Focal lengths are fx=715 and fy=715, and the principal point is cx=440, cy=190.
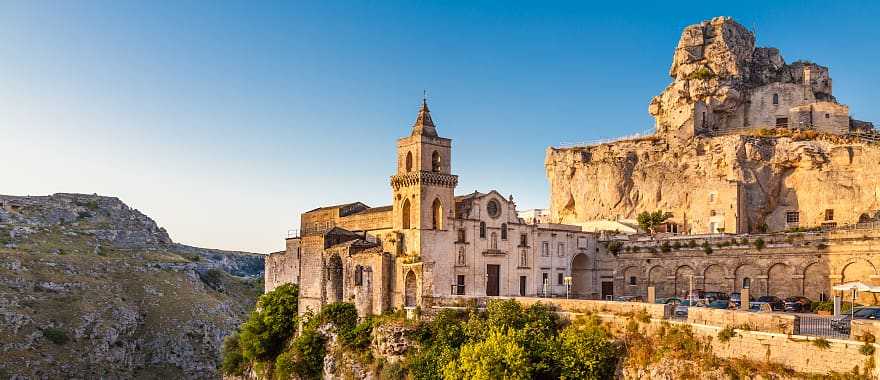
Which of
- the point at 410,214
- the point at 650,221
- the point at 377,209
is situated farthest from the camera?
the point at 650,221

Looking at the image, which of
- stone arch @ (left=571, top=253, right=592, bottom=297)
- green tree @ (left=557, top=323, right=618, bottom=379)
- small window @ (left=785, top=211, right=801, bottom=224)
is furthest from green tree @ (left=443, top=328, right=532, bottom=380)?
small window @ (left=785, top=211, right=801, bottom=224)

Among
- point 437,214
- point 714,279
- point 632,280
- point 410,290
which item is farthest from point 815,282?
point 410,290

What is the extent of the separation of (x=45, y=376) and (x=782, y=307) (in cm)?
6879

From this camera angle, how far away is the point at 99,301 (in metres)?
89.2

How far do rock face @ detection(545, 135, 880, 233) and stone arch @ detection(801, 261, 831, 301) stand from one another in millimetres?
12533

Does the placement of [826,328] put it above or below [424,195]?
below

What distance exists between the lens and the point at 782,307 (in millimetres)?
43688

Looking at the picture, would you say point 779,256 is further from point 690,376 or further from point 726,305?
point 690,376

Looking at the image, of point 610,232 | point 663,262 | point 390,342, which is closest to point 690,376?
point 390,342

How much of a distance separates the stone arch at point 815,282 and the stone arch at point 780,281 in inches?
27.9

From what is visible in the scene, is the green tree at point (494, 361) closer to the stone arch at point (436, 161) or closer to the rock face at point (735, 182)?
the stone arch at point (436, 161)

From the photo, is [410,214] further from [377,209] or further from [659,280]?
[659,280]

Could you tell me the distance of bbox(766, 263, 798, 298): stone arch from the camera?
4778 centimetres

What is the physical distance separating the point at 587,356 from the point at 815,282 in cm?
2363
